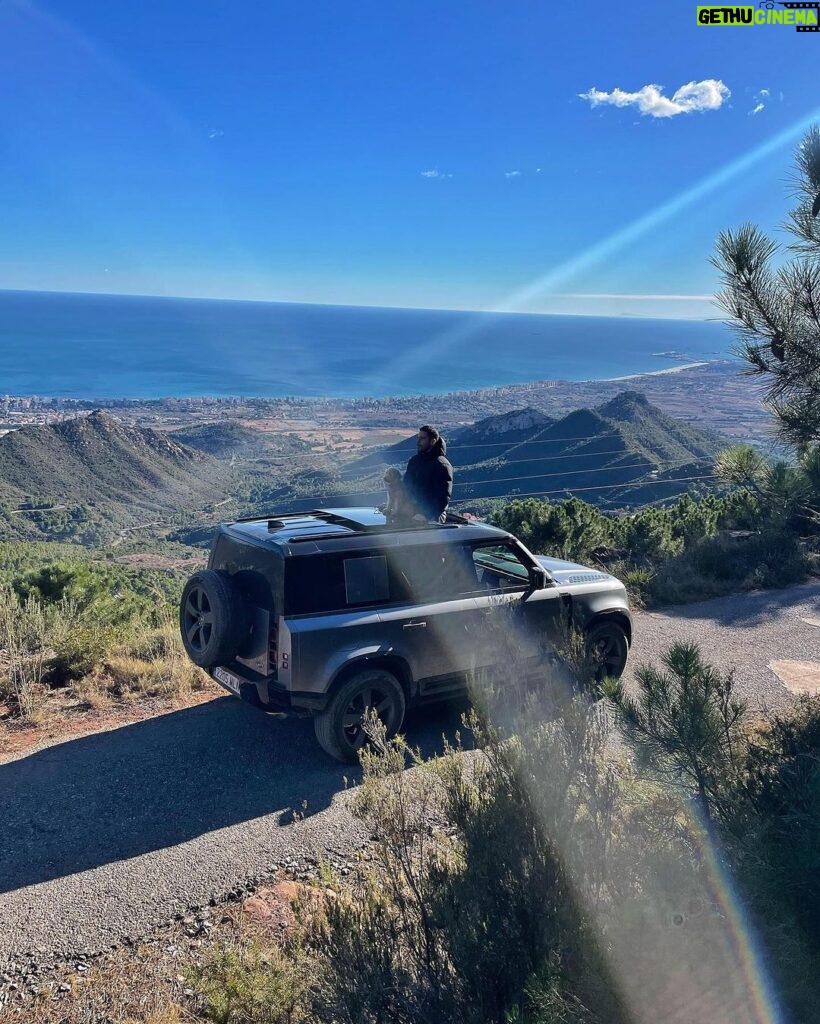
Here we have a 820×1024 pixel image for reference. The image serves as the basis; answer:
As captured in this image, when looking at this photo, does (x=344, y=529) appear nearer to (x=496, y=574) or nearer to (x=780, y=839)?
(x=496, y=574)

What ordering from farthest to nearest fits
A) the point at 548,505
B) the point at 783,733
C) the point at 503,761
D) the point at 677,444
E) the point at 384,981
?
the point at 677,444
the point at 548,505
the point at 783,733
the point at 503,761
the point at 384,981

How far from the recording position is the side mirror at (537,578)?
611 centimetres

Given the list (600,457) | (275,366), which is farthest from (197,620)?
(275,366)

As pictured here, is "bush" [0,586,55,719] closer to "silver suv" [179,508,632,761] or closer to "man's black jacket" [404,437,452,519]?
"silver suv" [179,508,632,761]

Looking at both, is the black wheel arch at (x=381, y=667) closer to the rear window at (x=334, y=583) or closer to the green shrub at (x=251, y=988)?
the rear window at (x=334, y=583)

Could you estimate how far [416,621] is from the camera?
5277 millimetres

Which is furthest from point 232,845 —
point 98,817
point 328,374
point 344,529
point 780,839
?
point 328,374

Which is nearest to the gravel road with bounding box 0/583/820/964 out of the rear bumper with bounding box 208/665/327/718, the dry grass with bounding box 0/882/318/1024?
the dry grass with bounding box 0/882/318/1024

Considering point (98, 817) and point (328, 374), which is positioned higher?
point (328, 374)

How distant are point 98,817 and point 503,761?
2.82 meters

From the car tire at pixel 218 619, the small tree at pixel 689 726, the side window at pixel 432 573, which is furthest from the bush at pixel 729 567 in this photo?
the small tree at pixel 689 726

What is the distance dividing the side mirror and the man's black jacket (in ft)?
4.09

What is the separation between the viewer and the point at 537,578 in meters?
6.11

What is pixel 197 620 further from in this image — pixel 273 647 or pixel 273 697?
pixel 273 697
